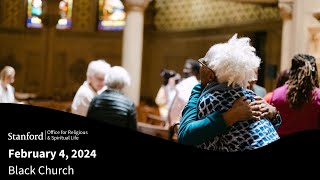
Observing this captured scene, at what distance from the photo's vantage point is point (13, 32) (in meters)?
9.77

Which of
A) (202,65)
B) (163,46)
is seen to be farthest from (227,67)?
(163,46)

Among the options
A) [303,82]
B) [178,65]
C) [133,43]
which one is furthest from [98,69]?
[178,65]

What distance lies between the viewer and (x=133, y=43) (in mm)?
6125

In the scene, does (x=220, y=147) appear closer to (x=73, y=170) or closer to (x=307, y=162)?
(x=307, y=162)

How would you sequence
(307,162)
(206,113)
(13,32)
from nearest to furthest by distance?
1. (206,113)
2. (307,162)
3. (13,32)

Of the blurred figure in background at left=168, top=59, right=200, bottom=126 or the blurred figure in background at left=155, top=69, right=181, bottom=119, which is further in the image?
the blurred figure in background at left=155, top=69, right=181, bottom=119

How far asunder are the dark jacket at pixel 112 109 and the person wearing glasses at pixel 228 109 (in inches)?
50.5

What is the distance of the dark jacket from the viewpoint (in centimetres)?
284

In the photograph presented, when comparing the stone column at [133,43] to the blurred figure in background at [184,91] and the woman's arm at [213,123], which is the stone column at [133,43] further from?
the woman's arm at [213,123]

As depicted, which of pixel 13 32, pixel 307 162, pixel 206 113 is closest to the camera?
pixel 206 113

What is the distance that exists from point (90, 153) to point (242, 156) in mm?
442

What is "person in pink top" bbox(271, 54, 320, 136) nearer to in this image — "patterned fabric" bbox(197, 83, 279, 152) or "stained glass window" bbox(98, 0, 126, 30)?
"patterned fabric" bbox(197, 83, 279, 152)

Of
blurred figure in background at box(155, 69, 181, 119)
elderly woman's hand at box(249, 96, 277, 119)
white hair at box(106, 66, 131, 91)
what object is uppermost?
elderly woman's hand at box(249, 96, 277, 119)

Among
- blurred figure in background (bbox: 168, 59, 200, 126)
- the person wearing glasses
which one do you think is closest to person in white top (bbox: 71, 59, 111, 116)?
blurred figure in background (bbox: 168, 59, 200, 126)
